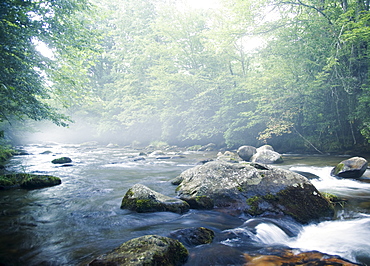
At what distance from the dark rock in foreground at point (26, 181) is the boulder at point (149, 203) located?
3.01 meters

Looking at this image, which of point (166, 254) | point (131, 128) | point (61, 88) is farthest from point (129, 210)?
point (131, 128)

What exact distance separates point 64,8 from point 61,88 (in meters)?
3.53

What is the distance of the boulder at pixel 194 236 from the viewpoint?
297 centimetres

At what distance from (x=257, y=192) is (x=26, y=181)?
226 inches

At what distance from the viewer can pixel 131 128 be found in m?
31.2

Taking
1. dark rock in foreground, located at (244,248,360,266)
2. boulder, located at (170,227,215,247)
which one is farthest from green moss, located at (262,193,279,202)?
boulder, located at (170,227,215,247)

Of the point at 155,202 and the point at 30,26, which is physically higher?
the point at 30,26

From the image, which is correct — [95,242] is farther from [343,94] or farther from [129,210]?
[343,94]

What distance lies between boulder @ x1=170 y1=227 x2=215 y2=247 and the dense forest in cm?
645

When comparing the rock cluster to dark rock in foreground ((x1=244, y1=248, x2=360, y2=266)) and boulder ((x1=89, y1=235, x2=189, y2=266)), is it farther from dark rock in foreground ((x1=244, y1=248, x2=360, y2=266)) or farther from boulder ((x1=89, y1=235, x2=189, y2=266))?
boulder ((x1=89, y1=235, x2=189, y2=266))

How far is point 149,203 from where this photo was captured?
13.5 ft

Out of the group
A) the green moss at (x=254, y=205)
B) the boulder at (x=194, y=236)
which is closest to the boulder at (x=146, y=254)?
the boulder at (x=194, y=236)

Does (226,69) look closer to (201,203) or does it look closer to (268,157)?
(268,157)

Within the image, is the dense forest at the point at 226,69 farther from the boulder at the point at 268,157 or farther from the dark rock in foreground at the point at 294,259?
the dark rock in foreground at the point at 294,259
